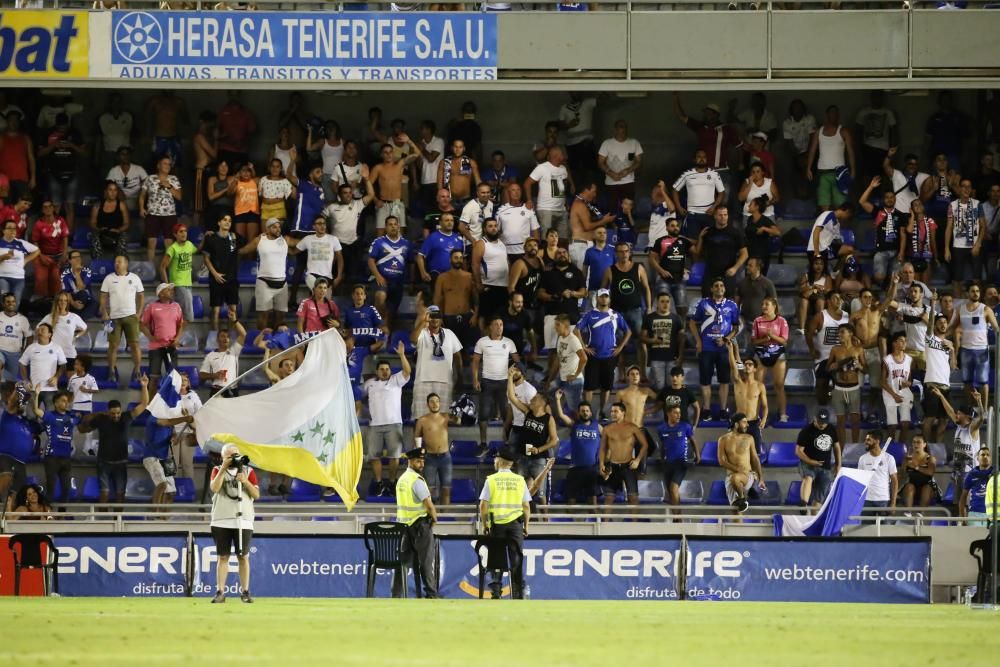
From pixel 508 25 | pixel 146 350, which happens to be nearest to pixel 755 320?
pixel 508 25

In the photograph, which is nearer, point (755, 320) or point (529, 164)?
point (755, 320)

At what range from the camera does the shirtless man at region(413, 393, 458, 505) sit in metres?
22.5

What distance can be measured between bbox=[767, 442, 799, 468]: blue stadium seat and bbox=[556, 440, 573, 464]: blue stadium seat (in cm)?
274

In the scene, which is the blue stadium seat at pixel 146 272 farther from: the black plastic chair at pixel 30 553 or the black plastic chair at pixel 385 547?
the black plastic chair at pixel 385 547

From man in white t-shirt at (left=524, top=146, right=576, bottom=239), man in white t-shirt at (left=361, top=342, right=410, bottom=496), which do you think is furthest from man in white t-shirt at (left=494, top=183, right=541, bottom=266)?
man in white t-shirt at (left=361, top=342, right=410, bottom=496)

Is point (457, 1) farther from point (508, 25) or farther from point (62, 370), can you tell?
point (62, 370)

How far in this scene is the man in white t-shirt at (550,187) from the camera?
2608cm

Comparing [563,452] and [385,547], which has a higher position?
[563,452]

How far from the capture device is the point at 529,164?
28.9 metres

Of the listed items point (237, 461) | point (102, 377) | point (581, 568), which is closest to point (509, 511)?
point (581, 568)

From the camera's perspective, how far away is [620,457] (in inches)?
884

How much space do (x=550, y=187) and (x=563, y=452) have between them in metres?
4.64

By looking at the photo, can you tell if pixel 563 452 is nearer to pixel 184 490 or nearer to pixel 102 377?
pixel 184 490

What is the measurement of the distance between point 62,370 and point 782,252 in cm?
1104
